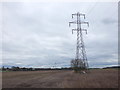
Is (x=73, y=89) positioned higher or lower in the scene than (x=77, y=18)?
lower

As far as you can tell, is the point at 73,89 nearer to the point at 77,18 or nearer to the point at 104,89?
the point at 104,89

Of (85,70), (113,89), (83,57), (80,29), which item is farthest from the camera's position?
(85,70)

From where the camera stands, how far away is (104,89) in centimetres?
1341

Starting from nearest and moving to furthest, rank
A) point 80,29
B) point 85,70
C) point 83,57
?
point 83,57 < point 80,29 < point 85,70

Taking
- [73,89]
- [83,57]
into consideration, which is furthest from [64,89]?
[83,57]

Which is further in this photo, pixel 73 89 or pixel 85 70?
pixel 85 70

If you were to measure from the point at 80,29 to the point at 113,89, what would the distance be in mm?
25910

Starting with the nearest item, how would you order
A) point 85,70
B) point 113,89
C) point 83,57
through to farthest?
1. point 113,89
2. point 83,57
3. point 85,70

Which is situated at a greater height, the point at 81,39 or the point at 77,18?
the point at 77,18

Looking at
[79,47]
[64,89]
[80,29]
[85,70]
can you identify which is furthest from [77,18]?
[64,89]

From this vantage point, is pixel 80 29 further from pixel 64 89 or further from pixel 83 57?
pixel 64 89

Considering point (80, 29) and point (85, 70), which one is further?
point (85, 70)

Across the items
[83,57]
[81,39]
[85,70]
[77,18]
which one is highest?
[77,18]

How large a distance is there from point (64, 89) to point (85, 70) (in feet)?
111
